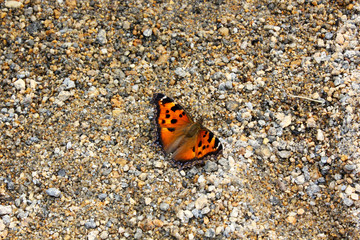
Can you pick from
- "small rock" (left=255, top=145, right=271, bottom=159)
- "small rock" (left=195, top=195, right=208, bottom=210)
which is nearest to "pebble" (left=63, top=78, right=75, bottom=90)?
"small rock" (left=195, top=195, right=208, bottom=210)

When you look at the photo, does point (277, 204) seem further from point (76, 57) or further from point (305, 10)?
point (76, 57)

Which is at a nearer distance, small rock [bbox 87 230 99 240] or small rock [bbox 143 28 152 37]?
small rock [bbox 87 230 99 240]

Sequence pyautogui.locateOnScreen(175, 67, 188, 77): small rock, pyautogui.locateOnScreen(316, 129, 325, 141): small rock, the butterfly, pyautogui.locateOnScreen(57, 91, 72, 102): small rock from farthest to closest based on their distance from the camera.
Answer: pyautogui.locateOnScreen(175, 67, 188, 77): small rock, pyautogui.locateOnScreen(57, 91, 72, 102): small rock, pyautogui.locateOnScreen(316, 129, 325, 141): small rock, the butterfly

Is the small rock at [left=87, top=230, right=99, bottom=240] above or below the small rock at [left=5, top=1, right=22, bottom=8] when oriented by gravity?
below

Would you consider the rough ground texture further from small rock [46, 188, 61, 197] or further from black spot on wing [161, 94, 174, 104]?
black spot on wing [161, 94, 174, 104]

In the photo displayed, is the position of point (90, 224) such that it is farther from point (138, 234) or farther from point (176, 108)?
point (176, 108)

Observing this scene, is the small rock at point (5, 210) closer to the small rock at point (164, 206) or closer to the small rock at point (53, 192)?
the small rock at point (53, 192)

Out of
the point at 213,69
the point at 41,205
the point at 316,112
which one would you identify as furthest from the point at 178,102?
the point at 41,205

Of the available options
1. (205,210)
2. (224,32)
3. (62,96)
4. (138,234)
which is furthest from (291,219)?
(62,96)
